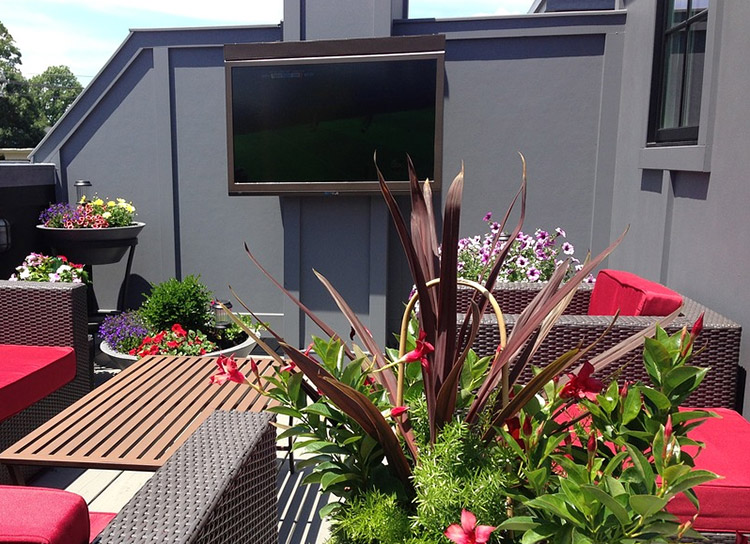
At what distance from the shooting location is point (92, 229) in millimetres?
4398

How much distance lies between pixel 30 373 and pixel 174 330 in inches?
45.5

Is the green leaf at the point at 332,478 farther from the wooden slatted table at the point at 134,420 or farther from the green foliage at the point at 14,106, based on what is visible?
the green foliage at the point at 14,106

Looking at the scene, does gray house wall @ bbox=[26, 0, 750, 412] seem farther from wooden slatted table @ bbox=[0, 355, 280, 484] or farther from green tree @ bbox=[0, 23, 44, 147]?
green tree @ bbox=[0, 23, 44, 147]

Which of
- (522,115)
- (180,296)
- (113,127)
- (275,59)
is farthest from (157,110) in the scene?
(522,115)

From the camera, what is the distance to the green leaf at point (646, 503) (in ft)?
2.27

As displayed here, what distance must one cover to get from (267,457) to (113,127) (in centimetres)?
413

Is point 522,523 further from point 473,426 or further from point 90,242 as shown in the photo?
point 90,242

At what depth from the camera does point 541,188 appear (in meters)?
4.44

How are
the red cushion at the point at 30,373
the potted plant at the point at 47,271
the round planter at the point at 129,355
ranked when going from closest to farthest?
1. the red cushion at the point at 30,373
2. the round planter at the point at 129,355
3. the potted plant at the point at 47,271

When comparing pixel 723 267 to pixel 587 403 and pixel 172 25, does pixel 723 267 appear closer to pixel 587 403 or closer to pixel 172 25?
pixel 587 403

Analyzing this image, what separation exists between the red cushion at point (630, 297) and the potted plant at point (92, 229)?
323 centimetres

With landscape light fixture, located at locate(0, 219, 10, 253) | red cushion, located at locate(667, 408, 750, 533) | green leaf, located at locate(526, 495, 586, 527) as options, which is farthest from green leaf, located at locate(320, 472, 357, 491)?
landscape light fixture, located at locate(0, 219, 10, 253)

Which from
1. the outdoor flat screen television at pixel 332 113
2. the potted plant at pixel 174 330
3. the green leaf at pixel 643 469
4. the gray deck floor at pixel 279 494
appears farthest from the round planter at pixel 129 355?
the green leaf at pixel 643 469

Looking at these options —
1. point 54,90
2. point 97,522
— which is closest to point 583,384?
point 97,522
